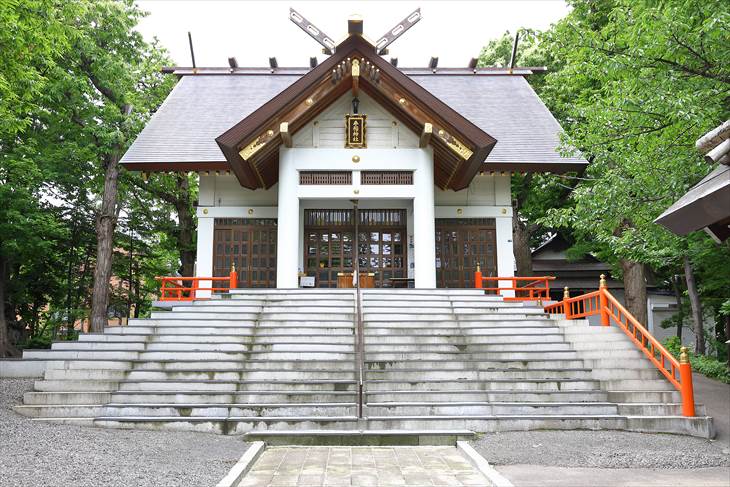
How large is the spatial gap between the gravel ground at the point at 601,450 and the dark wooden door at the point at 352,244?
9.37 meters

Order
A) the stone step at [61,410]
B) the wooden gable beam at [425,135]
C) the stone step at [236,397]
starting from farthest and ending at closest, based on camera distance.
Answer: the wooden gable beam at [425,135] < the stone step at [236,397] < the stone step at [61,410]

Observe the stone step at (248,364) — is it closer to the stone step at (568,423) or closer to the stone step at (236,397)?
the stone step at (236,397)

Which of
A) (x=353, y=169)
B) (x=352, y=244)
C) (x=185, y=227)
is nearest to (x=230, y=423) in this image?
(x=353, y=169)

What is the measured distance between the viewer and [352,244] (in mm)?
17797

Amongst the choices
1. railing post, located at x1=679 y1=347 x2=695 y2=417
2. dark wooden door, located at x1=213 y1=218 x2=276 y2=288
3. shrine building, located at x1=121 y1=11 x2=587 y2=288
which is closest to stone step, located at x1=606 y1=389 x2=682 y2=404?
railing post, located at x1=679 y1=347 x2=695 y2=417

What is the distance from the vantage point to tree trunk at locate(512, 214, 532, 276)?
2370 cm

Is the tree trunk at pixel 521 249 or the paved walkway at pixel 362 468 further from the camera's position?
the tree trunk at pixel 521 249

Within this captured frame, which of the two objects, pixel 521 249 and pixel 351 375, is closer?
pixel 351 375

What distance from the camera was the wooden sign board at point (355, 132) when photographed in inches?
632

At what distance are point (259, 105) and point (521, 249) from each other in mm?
12169

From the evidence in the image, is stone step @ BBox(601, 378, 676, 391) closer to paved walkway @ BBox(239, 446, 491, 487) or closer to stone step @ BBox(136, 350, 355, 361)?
paved walkway @ BBox(239, 446, 491, 487)

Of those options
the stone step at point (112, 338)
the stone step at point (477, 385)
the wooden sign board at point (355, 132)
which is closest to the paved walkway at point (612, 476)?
the stone step at point (477, 385)

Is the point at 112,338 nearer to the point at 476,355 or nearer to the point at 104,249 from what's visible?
the point at 476,355

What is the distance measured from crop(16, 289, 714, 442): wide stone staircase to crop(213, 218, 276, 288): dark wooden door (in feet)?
14.7
